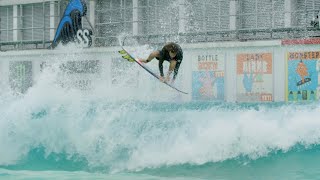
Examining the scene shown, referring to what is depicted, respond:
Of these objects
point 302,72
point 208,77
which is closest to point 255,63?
point 302,72

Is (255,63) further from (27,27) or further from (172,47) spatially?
(27,27)

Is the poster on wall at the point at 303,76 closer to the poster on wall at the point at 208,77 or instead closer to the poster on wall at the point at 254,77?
the poster on wall at the point at 254,77

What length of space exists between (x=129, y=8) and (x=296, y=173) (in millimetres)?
20604

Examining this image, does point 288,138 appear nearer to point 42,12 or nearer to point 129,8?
point 129,8

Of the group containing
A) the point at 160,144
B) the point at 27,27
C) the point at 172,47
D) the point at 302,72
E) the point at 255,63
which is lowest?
the point at 160,144

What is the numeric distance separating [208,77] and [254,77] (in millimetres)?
2202

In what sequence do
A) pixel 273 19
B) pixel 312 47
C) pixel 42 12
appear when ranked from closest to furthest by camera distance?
pixel 312 47
pixel 273 19
pixel 42 12

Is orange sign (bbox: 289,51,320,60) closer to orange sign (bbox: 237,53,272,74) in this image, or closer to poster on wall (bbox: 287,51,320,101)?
poster on wall (bbox: 287,51,320,101)

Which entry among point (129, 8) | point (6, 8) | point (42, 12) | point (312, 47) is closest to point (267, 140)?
point (312, 47)

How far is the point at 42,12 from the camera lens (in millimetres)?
32781

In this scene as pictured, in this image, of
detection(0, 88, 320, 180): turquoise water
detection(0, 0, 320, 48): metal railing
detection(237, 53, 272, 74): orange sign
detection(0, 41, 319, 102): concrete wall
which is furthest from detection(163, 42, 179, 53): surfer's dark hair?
detection(0, 0, 320, 48): metal railing

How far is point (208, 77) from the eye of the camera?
26109mm

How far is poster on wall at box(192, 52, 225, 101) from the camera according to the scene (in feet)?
84.1

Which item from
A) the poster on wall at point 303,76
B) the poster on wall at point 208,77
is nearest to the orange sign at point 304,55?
the poster on wall at point 303,76
